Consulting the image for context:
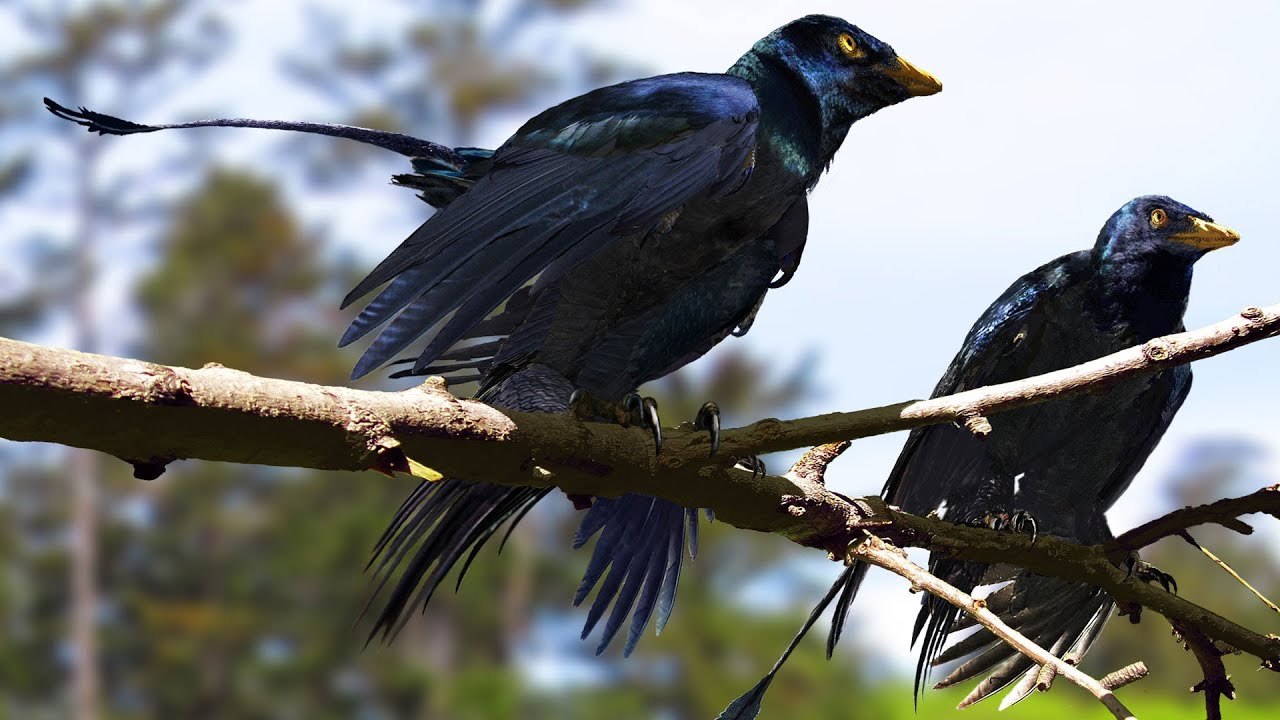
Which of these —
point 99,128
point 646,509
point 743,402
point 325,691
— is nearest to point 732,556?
point 743,402

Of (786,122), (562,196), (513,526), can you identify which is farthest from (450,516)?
(786,122)

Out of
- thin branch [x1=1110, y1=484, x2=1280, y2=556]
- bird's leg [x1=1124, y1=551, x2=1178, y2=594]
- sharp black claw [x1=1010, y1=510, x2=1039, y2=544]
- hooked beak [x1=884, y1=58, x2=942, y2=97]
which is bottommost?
bird's leg [x1=1124, y1=551, x2=1178, y2=594]

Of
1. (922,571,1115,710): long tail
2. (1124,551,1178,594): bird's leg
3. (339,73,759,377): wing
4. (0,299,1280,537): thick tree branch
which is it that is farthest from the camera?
(922,571,1115,710): long tail

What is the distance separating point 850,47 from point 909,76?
0.11 metres

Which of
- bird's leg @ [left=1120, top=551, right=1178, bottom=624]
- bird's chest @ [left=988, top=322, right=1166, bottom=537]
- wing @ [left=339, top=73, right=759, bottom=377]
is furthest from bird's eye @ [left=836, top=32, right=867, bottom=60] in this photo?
bird's leg @ [left=1120, top=551, right=1178, bottom=624]

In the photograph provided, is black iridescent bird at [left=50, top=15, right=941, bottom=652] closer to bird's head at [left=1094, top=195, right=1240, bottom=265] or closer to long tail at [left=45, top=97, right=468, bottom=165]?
long tail at [left=45, top=97, right=468, bottom=165]

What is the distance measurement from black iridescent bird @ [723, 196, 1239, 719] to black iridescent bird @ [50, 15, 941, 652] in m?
0.60

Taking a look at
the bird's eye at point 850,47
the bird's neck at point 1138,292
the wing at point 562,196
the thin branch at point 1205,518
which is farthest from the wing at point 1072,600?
the wing at point 562,196

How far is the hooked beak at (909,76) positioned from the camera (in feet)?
6.96

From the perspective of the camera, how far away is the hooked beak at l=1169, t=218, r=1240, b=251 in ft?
8.55

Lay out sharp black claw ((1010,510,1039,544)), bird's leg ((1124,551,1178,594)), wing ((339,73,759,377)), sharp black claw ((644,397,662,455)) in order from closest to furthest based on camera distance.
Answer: wing ((339,73,759,377))
sharp black claw ((644,397,662,455))
sharp black claw ((1010,510,1039,544))
bird's leg ((1124,551,1178,594))

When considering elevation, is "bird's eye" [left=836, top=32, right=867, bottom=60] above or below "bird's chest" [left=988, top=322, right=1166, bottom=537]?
above

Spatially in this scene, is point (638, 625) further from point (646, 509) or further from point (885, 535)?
point (885, 535)

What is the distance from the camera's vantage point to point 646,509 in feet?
7.67
